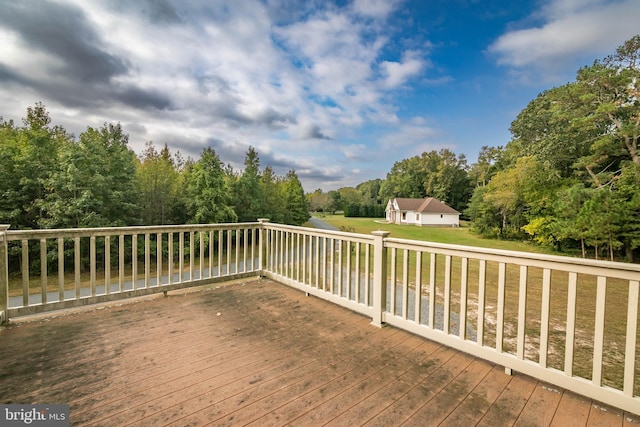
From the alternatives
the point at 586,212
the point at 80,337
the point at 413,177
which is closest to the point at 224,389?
the point at 80,337

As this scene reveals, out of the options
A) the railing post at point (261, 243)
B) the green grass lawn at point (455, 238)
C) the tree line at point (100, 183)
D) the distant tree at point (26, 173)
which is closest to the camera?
the railing post at point (261, 243)

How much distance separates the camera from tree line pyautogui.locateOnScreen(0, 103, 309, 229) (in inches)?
416

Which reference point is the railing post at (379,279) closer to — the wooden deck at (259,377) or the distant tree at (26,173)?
the wooden deck at (259,377)

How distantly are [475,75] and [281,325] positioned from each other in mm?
9471

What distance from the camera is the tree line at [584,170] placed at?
11.4 metres

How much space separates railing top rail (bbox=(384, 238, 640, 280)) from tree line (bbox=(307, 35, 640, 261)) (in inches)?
548

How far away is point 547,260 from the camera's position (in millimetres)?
1873

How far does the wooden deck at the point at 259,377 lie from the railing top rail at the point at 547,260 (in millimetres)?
825

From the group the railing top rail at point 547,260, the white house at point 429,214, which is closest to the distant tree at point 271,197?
the railing top rail at point 547,260

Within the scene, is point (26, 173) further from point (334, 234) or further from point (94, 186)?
point (334, 234)

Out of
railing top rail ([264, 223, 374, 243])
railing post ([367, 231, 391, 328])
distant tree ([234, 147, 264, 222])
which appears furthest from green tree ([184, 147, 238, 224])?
railing post ([367, 231, 391, 328])

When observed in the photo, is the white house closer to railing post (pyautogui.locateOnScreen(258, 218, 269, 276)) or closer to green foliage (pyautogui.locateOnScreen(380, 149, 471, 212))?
green foliage (pyautogui.locateOnScreen(380, 149, 471, 212))

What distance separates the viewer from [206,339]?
252 centimetres

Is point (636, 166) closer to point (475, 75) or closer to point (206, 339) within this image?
point (475, 75)
